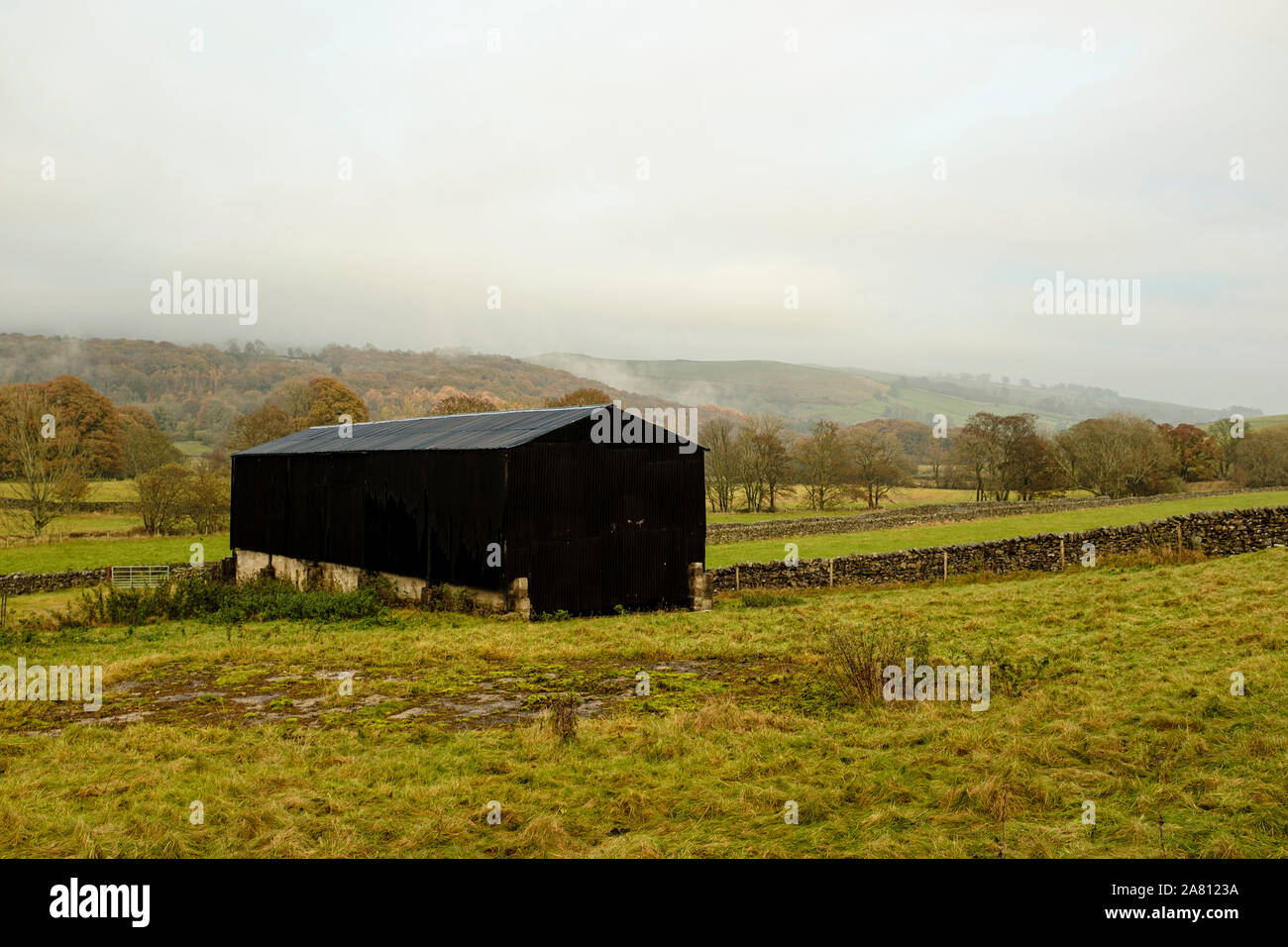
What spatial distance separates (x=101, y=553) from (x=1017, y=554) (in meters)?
41.7

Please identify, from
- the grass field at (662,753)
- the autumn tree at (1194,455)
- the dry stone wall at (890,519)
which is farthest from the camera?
the autumn tree at (1194,455)

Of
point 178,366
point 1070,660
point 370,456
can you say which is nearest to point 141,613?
point 370,456

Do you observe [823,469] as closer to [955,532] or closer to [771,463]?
[771,463]

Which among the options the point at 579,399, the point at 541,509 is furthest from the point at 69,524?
the point at 541,509

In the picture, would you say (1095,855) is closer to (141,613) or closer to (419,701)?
(419,701)

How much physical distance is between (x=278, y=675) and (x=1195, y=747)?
1275cm

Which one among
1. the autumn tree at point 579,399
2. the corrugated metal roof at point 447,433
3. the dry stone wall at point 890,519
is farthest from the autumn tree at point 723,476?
the corrugated metal roof at point 447,433

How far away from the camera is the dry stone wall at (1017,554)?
93.5 ft

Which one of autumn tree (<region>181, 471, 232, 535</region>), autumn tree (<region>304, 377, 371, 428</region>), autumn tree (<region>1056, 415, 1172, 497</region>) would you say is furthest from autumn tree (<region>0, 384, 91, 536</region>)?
autumn tree (<region>1056, 415, 1172, 497</region>)

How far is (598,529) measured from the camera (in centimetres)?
2209

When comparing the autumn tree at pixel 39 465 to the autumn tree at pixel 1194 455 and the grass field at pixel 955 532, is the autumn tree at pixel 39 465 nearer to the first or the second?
the grass field at pixel 955 532

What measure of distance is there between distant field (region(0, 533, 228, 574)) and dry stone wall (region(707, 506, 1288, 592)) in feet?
93.9

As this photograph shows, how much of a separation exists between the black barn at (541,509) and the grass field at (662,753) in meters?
5.43

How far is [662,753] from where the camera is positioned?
8.89 meters
